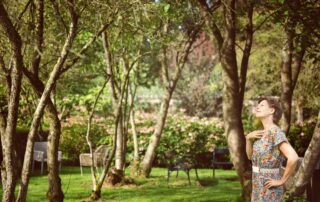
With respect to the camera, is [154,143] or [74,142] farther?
[74,142]

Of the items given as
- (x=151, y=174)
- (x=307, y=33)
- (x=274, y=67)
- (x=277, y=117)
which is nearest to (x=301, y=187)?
(x=307, y=33)

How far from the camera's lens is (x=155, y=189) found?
12.5 meters

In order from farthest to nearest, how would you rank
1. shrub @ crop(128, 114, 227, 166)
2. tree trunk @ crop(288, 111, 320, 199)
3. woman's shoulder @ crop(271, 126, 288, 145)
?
shrub @ crop(128, 114, 227, 166)
tree trunk @ crop(288, 111, 320, 199)
woman's shoulder @ crop(271, 126, 288, 145)

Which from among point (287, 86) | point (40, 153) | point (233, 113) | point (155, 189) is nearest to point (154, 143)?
point (155, 189)

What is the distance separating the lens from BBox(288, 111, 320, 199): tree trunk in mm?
8492

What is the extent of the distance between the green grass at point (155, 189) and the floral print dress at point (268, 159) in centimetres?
548

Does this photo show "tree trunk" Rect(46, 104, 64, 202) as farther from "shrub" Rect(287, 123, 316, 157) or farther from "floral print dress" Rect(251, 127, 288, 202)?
"shrub" Rect(287, 123, 316, 157)

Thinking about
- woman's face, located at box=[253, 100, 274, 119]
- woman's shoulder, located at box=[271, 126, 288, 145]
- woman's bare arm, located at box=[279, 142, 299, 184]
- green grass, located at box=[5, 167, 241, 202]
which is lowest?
green grass, located at box=[5, 167, 241, 202]

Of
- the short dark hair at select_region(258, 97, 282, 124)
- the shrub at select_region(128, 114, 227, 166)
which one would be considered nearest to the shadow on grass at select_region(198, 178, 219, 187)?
the shrub at select_region(128, 114, 227, 166)

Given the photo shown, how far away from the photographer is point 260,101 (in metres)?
5.20

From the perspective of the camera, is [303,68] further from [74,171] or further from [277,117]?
[277,117]

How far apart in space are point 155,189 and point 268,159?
768cm

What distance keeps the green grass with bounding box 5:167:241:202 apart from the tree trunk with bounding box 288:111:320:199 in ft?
7.71

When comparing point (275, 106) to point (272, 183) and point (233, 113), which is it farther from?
point (233, 113)
